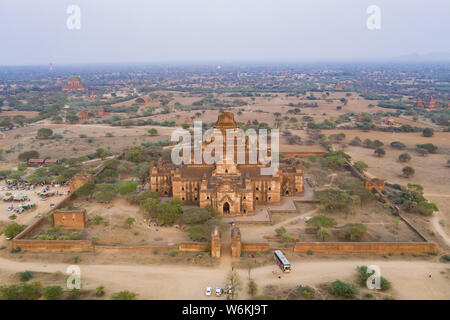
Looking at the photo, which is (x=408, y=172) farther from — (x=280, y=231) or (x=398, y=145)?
(x=280, y=231)

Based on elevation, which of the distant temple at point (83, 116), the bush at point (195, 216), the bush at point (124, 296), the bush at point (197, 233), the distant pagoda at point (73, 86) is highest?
the distant pagoda at point (73, 86)

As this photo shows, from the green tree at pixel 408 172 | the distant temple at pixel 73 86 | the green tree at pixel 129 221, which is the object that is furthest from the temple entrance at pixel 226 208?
the distant temple at pixel 73 86

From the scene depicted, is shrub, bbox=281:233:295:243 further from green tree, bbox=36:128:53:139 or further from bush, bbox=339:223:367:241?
green tree, bbox=36:128:53:139

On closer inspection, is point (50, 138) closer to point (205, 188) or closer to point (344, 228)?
point (205, 188)

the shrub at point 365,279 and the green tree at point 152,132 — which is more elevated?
the green tree at point 152,132

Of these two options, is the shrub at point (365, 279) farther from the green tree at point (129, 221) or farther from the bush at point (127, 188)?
the bush at point (127, 188)
